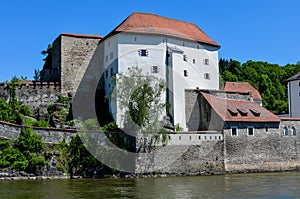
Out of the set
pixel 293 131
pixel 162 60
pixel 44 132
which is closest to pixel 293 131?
pixel 293 131

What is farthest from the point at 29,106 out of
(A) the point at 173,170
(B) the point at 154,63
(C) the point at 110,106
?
(A) the point at 173,170

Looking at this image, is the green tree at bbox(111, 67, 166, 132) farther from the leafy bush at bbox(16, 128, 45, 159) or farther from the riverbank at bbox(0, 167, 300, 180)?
the leafy bush at bbox(16, 128, 45, 159)

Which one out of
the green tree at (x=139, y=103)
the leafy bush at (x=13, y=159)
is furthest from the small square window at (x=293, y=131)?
the leafy bush at (x=13, y=159)

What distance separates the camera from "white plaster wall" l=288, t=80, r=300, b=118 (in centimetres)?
5397

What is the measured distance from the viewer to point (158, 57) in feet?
146

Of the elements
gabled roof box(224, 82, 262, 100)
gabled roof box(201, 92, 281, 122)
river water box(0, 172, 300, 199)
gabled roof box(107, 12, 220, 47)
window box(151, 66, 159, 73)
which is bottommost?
river water box(0, 172, 300, 199)

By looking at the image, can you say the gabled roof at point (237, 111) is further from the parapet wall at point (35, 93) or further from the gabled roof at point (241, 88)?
the parapet wall at point (35, 93)

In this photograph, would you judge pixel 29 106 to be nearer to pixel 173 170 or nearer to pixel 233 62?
pixel 173 170

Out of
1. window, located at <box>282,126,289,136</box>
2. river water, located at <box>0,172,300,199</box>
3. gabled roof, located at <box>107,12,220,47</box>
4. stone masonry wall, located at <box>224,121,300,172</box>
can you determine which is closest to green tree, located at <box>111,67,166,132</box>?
river water, located at <box>0,172,300,199</box>

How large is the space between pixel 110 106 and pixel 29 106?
7803 mm

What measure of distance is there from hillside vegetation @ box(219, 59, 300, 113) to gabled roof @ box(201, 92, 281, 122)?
29.6 meters

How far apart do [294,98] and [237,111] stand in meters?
15.9

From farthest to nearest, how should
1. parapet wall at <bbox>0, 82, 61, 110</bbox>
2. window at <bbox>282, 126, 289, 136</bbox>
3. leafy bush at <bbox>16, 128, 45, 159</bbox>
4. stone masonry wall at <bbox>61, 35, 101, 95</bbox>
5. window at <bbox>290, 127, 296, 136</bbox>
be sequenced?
stone masonry wall at <bbox>61, 35, 101, 95</bbox>
parapet wall at <bbox>0, 82, 61, 110</bbox>
window at <bbox>290, 127, 296, 136</bbox>
window at <bbox>282, 126, 289, 136</bbox>
leafy bush at <bbox>16, 128, 45, 159</bbox>

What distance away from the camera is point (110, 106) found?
43562 millimetres
